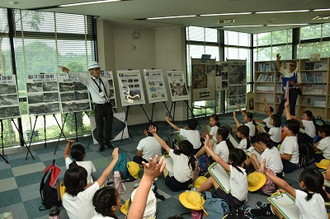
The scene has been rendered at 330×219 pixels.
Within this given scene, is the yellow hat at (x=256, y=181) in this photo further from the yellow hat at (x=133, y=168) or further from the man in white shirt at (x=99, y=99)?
the man in white shirt at (x=99, y=99)

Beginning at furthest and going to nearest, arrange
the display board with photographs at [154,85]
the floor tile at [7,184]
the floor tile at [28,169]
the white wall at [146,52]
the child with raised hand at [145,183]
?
the white wall at [146,52] → the display board with photographs at [154,85] → the floor tile at [28,169] → the floor tile at [7,184] → the child with raised hand at [145,183]

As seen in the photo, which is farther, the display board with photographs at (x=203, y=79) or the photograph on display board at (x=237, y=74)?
the photograph on display board at (x=237, y=74)

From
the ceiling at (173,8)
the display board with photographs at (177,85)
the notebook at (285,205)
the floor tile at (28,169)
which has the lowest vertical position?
the floor tile at (28,169)

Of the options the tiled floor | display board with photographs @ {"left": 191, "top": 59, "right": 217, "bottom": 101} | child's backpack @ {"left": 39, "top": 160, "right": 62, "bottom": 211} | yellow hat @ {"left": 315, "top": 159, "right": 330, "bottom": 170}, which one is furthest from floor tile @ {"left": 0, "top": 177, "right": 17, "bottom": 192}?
display board with photographs @ {"left": 191, "top": 59, "right": 217, "bottom": 101}

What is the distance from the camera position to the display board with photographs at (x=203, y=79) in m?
7.78

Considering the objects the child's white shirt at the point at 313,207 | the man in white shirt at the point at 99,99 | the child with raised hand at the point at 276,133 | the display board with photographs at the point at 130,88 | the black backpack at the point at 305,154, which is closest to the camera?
the child's white shirt at the point at 313,207

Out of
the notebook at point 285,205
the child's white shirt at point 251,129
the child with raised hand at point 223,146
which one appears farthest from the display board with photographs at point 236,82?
the notebook at point 285,205

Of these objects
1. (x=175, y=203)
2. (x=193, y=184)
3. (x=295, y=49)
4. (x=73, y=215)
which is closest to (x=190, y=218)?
(x=175, y=203)

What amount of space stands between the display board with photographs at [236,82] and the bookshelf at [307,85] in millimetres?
610

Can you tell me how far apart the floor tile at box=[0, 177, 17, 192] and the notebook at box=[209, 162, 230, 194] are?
9.50 ft

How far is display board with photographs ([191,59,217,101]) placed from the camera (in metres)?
7.78

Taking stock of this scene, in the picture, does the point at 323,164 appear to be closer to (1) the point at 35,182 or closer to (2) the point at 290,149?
(2) the point at 290,149

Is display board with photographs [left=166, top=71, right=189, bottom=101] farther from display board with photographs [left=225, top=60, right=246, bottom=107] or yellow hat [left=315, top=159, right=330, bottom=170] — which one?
yellow hat [left=315, top=159, right=330, bottom=170]

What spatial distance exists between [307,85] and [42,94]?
7.71m
